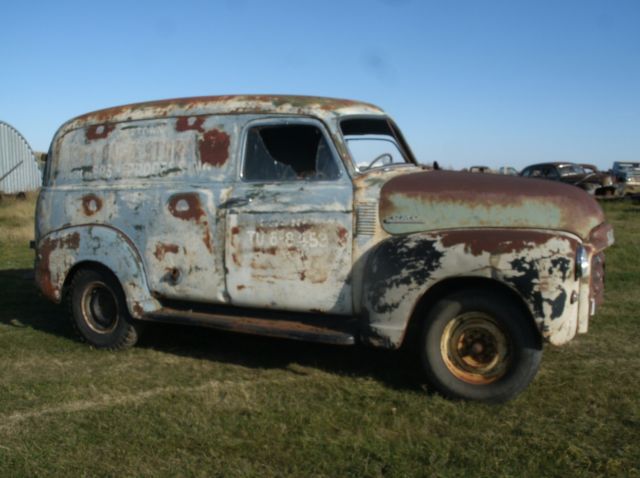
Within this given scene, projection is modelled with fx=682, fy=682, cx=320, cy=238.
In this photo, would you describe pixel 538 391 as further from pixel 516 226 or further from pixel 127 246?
pixel 127 246

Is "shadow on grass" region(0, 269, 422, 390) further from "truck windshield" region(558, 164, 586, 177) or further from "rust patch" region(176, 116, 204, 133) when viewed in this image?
"truck windshield" region(558, 164, 586, 177)

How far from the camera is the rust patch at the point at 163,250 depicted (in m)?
5.53

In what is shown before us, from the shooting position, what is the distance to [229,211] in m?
5.27

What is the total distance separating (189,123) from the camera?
5621 mm

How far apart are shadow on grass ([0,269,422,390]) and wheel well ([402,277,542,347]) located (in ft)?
1.77

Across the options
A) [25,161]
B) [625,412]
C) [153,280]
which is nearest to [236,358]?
[153,280]

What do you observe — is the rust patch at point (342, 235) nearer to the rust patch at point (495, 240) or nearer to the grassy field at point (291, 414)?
the rust patch at point (495, 240)

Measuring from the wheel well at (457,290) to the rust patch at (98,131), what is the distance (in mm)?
3189

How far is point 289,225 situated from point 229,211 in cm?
56

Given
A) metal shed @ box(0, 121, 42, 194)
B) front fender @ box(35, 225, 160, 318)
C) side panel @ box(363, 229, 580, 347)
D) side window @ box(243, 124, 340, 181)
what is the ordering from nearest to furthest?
side panel @ box(363, 229, 580, 347) → side window @ box(243, 124, 340, 181) → front fender @ box(35, 225, 160, 318) → metal shed @ box(0, 121, 42, 194)

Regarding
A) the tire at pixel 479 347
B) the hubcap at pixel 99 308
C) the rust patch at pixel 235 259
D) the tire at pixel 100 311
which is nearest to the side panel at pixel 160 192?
the rust patch at pixel 235 259

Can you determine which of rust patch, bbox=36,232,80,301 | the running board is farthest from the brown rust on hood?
rust patch, bbox=36,232,80,301

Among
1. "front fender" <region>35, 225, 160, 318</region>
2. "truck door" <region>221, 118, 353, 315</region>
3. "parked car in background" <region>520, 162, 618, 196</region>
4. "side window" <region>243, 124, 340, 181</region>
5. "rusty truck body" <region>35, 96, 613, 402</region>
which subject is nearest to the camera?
"rusty truck body" <region>35, 96, 613, 402</region>

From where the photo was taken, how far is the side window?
5.21 meters
